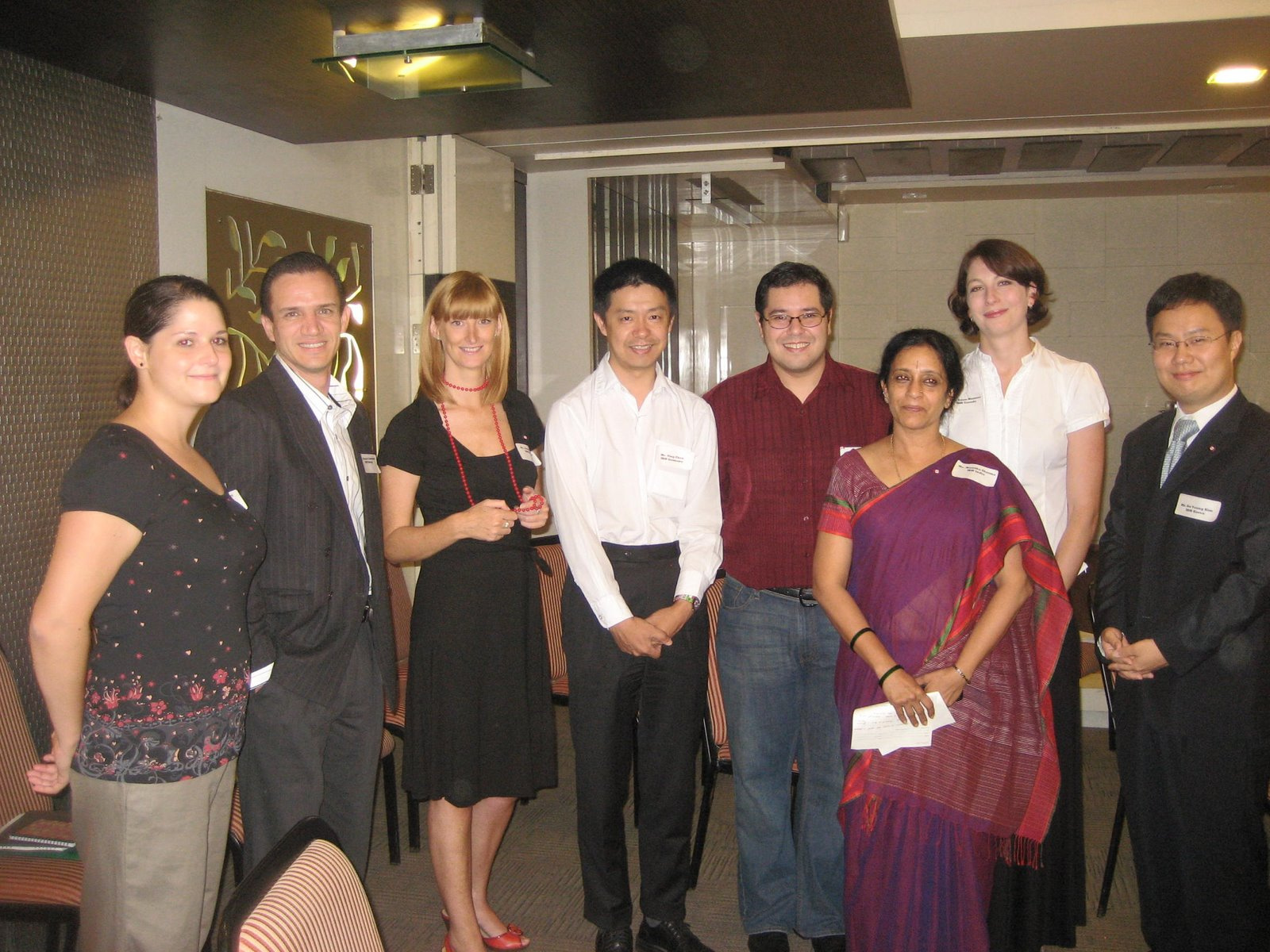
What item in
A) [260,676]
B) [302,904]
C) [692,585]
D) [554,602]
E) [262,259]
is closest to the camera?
[302,904]

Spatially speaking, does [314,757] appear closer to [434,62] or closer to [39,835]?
[39,835]

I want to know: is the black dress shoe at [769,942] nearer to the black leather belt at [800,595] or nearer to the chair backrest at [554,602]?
the black leather belt at [800,595]

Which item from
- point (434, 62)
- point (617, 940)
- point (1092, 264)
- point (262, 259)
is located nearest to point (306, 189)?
point (262, 259)

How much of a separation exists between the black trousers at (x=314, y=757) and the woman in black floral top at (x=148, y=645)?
8.1 inches

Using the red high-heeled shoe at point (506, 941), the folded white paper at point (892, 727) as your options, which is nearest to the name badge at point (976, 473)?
the folded white paper at point (892, 727)

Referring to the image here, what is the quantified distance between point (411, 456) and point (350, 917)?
1.33 meters

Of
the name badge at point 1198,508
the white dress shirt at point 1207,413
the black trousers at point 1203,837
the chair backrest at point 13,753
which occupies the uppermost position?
the white dress shirt at point 1207,413

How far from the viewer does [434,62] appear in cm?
255

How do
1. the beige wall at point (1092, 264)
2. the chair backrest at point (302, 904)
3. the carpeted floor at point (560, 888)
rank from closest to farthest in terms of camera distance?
the chair backrest at point (302, 904)
the carpeted floor at point (560, 888)
the beige wall at point (1092, 264)

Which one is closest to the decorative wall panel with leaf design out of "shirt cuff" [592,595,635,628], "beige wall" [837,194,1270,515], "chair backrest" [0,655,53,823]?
"chair backrest" [0,655,53,823]

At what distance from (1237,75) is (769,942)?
3389 mm

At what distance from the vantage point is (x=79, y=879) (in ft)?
6.75

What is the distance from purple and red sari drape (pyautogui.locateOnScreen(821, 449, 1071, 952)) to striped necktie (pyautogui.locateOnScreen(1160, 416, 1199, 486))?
40 centimetres

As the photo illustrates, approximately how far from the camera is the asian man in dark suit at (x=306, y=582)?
6.75 feet
